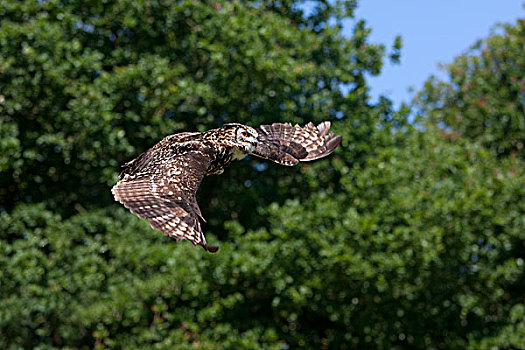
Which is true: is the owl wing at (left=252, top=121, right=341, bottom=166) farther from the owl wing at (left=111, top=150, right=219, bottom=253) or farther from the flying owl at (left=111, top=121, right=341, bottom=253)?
the owl wing at (left=111, top=150, right=219, bottom=253)

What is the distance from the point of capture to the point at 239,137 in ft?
19.7

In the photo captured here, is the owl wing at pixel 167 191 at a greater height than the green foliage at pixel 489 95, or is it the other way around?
the owl wing at pixel 167 191

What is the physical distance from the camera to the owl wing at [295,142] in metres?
6.45

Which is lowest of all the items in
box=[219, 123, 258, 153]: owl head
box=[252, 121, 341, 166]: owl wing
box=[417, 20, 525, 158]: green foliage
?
box=[417, 20, 525, 158]: green foliage

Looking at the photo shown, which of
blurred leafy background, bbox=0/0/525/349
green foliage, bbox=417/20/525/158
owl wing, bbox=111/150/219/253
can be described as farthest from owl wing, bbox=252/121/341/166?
green foliage, bbox=417/20/525/158

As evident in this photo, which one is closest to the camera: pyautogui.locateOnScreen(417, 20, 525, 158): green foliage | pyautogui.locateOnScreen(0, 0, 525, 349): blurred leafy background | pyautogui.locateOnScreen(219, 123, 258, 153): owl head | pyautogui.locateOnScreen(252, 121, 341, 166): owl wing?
pyautogui.locateOnScreen(219, 123, 258, 153): owl head

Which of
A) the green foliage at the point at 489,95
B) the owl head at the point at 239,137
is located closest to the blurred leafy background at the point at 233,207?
the green foliage at the point at 489,95

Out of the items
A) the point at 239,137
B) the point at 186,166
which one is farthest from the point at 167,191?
the point at 239,137

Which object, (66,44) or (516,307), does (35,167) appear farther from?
(516,307)

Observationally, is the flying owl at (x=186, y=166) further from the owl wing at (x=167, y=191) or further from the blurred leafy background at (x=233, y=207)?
the blurred leafy background at (x=233, y=207)

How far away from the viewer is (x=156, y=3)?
11523mm

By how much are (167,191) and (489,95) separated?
36.6 ft

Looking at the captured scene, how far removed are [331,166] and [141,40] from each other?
10.1 ft

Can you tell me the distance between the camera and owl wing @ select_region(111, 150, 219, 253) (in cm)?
497
